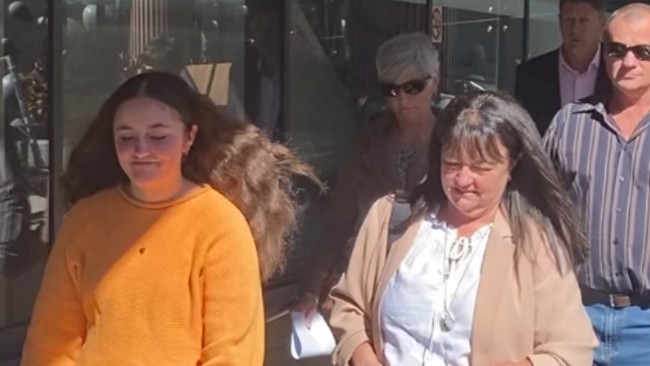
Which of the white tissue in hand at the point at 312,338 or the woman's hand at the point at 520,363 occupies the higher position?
the woman's hand at the point at 520,363

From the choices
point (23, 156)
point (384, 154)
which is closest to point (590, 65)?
point (384, 154)

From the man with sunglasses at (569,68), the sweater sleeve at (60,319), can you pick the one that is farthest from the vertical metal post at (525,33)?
the sweater sleeve at (60,319)

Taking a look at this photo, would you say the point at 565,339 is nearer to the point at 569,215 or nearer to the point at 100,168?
the point at 569,215

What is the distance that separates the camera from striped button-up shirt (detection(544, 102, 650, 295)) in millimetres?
3361

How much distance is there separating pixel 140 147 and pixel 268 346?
2.86 meters

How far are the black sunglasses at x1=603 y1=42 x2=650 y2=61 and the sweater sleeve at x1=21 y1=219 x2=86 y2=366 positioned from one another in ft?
5.17

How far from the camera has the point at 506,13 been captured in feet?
30.5

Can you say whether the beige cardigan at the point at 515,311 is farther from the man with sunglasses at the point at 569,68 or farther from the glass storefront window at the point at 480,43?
the glass storefront window at the point at 480,43

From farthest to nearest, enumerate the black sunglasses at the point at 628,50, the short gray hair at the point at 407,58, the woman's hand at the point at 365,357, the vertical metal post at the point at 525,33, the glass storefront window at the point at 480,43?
1. the vertical metal post at the point at 525,33
2. the glass storefront window at the point at 480,43
3. the short gray hair at the point at 407,58
4. the black sunglasses at the point at 628,50
5. the woman's hand at the point at 365,357

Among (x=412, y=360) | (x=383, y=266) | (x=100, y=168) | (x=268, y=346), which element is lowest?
(x=268, y=346)

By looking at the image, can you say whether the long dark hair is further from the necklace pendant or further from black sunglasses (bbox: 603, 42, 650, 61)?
black sunglasses (bbox: 603, 42, 650, 61)

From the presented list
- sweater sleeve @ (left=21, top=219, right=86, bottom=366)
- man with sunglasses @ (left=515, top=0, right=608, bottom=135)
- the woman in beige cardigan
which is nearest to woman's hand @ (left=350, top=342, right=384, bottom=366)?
the woman in beige cardigan

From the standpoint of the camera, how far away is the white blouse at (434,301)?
9.61 ft

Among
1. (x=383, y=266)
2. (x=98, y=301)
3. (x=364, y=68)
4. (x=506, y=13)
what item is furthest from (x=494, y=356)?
(x=506, y=13)
